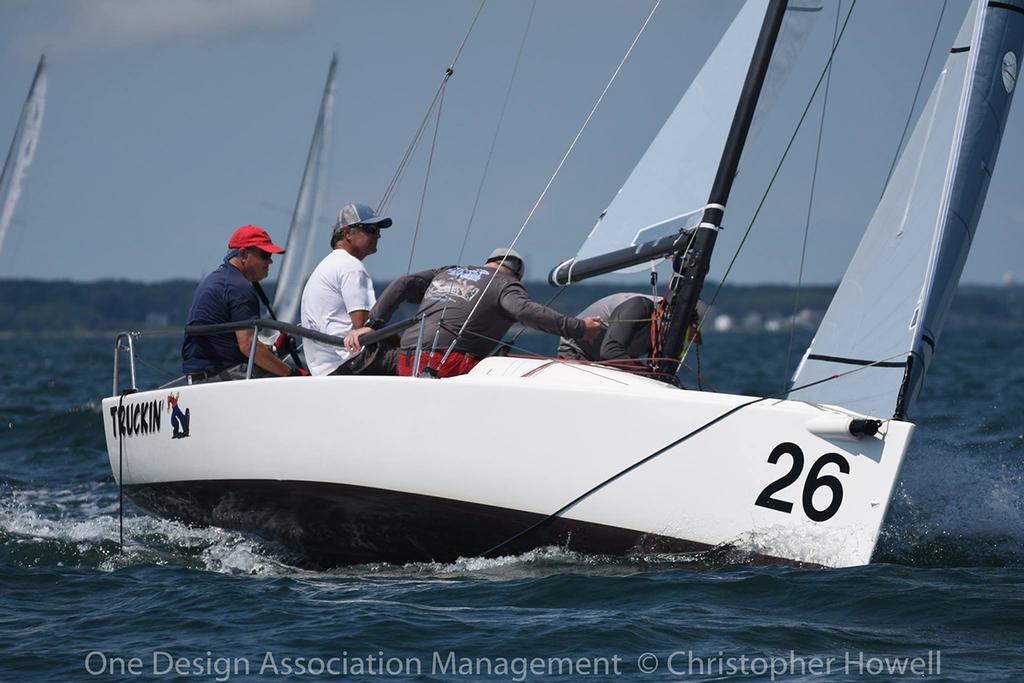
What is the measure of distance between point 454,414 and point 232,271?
1.76 metres

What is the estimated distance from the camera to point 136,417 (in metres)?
6.56

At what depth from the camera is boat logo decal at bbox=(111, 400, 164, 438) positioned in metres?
6.36

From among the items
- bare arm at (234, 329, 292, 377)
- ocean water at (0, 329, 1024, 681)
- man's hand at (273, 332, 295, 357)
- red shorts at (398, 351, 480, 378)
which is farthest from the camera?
man's hand at (273, 332, 295, 357)

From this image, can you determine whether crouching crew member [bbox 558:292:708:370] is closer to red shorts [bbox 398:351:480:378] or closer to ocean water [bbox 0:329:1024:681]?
red shorts [bbox 398:351:480:378]

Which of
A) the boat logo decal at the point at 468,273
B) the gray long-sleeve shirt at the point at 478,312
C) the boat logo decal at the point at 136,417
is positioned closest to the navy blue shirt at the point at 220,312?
the boat logo decal at the point at 136,417

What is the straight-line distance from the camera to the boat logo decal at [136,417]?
636cm

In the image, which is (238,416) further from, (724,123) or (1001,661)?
(1001,661)

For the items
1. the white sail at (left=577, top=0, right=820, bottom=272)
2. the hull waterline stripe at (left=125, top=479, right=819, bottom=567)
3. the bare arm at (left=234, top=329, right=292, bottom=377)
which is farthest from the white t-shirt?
the white sail at (left=577, top=0, right=820, bottom=272)

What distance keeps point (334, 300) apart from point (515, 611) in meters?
2.02

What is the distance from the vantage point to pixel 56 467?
9469 mm

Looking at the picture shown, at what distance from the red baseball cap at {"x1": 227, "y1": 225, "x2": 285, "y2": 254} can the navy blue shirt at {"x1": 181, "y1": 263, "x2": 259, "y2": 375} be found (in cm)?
12

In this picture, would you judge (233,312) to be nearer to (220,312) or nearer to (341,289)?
(220,312)

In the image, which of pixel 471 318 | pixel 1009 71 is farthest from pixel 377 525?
pixel 1009 71

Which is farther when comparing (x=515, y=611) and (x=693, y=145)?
(x=693, y=145)
